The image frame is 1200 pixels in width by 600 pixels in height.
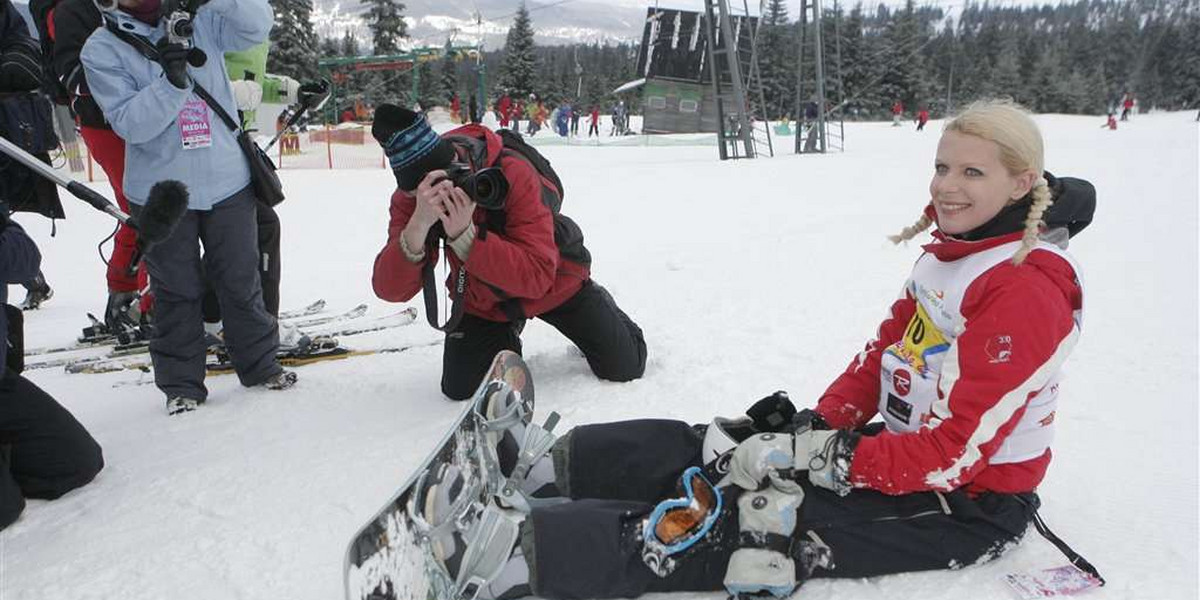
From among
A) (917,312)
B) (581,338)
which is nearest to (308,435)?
(581,338)

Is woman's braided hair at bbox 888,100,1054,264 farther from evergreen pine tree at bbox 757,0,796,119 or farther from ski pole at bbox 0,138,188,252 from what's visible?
evergreen pine tree at bbox 757,0,796,119

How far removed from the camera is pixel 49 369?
3.81 metres

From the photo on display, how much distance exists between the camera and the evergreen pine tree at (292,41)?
104 feet

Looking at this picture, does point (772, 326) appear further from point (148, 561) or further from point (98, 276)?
point (98, 276)

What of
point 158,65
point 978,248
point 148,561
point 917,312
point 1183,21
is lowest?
point 148,561

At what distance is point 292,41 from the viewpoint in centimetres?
3244

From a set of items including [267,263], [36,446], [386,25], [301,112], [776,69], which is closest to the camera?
[36,446]

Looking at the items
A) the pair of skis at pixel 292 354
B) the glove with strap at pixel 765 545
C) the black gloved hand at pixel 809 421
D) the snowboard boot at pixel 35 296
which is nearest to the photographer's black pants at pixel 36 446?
the pair of skis at pixel 292 354

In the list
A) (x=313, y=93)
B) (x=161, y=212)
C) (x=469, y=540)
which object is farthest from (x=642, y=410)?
(x=313, y=93)

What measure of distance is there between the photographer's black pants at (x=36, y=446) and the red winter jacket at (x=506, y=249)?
1.08m

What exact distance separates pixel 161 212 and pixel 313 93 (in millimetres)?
1499

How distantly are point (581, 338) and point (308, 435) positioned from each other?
1.15 metres

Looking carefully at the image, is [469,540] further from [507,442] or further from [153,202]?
[153,202]

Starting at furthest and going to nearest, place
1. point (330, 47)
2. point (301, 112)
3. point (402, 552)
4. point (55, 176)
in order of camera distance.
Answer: point (330, 47) → point (301, 112) → point (55, 176) → point (402, 552)
